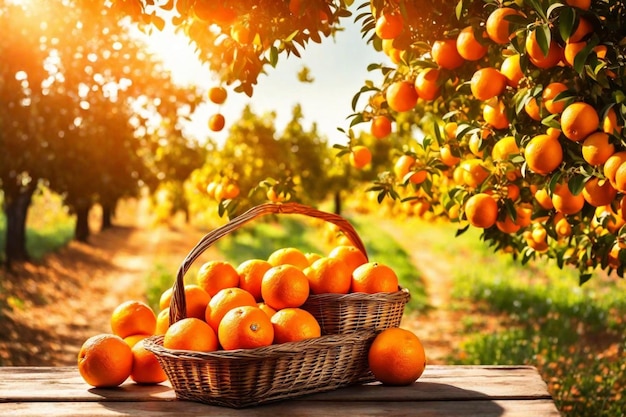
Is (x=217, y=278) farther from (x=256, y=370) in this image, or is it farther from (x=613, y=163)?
(x=613, y=163)

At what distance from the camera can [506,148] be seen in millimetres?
2582

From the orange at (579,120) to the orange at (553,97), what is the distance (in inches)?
5.7

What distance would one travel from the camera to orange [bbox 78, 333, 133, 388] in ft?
8.18

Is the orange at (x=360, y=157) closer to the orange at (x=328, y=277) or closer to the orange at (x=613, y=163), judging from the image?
the orange at (x=328, y=277)

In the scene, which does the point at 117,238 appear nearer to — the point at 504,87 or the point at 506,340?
the point at 506,340

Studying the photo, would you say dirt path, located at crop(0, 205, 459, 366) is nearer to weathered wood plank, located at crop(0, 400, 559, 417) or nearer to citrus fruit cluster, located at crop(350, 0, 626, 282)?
citrus fruit cluster, located at crop(350, 0, 626, 282)

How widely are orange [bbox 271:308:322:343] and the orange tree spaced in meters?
0.74

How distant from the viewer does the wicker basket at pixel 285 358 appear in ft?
7.45

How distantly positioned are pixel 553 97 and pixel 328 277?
1.00 meters

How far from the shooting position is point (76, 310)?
37.5 feet

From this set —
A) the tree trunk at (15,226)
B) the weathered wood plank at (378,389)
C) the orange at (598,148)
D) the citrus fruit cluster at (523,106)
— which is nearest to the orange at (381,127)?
the citrus fruit cluster at (523,106)

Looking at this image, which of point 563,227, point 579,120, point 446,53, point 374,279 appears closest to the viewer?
point 579,120

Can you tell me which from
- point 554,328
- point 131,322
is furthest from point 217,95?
point 554,328

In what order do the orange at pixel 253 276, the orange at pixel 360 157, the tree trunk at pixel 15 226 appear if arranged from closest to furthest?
the orange at pixel 253 276 < the orange at pixel 360 157 < the tree trunk at pixel 15 226
